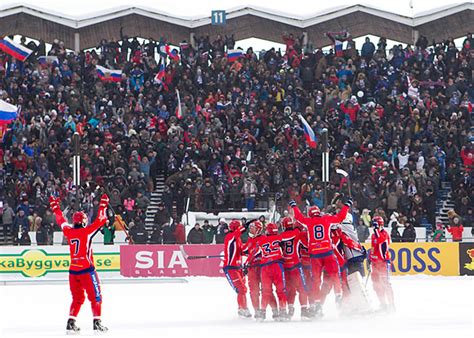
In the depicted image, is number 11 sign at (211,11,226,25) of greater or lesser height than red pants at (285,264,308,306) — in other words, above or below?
above

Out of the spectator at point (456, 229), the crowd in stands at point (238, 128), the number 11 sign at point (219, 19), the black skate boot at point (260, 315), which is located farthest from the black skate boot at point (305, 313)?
the number 11 sign at point (219, 19)

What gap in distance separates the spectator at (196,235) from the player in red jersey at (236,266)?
1006cm

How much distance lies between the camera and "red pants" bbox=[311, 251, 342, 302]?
17578mm

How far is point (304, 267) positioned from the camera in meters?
18.1

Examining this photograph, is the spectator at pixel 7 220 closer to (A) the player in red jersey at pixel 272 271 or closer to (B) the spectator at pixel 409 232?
(B) the spectator at pixel 409 232

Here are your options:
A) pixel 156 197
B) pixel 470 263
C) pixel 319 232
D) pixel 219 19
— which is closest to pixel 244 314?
pixel 319 232

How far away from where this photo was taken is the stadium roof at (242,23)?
→ 4128 cm

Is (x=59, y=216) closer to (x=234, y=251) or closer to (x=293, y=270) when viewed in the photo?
(x=234, y=251)

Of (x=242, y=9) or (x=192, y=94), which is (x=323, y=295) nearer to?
(x=192, y=94)

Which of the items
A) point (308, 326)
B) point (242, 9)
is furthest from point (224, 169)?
point (308, 326)

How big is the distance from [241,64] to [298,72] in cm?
200

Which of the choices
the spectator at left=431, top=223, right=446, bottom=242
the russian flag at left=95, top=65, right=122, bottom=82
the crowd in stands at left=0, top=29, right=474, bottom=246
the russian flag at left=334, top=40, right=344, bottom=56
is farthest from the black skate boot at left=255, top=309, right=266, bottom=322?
the russian flag at left=334, top=40, right=344, bottom=56

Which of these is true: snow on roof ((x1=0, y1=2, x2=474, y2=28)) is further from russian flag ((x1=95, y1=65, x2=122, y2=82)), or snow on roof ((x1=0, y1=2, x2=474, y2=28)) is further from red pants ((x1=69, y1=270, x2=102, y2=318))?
red pants ((x1=69, y1=270, x2=102, y2=318))

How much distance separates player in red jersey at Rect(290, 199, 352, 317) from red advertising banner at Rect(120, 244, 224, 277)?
10.6 metres
